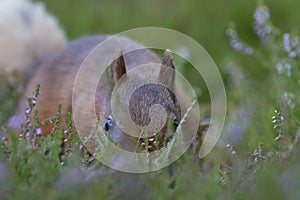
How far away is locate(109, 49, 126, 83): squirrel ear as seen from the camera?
2.81 metres

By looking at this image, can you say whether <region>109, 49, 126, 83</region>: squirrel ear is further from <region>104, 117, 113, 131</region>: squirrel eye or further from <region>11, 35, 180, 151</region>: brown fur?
→ <region>104, 117, 113, 131</region>: squirrel eye

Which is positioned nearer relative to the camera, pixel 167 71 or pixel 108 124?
pixel 108 124

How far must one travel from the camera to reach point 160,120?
261cm

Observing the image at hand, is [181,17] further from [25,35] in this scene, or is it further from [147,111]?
[147,111]

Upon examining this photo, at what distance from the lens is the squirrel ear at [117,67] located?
2.81 meters

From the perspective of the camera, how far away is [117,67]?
9.37ft

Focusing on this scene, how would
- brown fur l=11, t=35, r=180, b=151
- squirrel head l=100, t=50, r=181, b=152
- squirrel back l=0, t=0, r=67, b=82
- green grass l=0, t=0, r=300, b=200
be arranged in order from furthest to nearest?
squirrel back l=0, t=0, r=67, b=82 < brown fur l=11, t=35, r=180, b=151 < squirrel head l=100, t=50, r=181, b=152 < green grass l=0, t=0, r=300, b=200

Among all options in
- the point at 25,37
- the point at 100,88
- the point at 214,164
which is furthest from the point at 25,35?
the point at 214,164

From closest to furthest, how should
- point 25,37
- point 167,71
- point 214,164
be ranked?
point 214,164, point 167,71, point 25,37

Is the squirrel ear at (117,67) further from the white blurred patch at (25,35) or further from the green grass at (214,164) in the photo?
the white blurred patch at (25,35)

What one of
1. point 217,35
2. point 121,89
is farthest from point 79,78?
point 217,35

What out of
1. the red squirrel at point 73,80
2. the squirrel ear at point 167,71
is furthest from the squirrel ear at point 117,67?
the squirrel ear at point 167,71

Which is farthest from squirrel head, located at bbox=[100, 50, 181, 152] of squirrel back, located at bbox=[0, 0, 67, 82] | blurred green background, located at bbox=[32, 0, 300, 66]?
blurred green background, located at bbox=[32, 0, 300, 66]

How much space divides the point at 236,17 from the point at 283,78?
3.17 m
